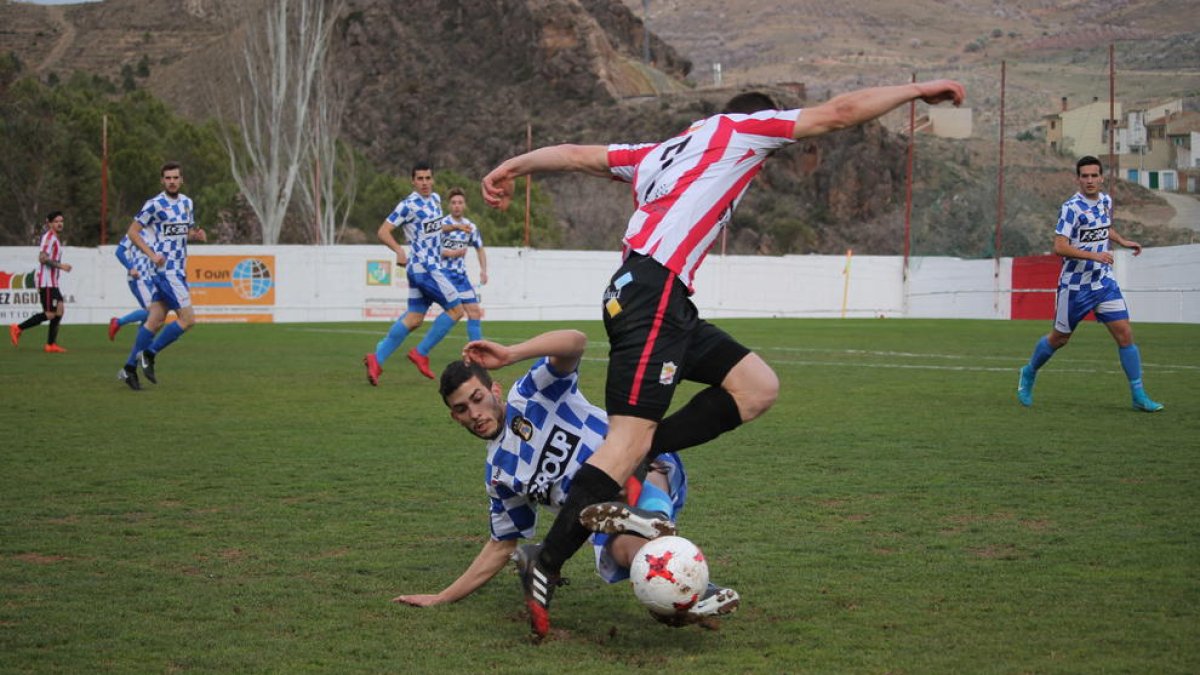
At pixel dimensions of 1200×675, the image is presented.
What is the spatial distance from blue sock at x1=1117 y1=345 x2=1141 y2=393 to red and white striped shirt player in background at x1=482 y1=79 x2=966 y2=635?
6.94m

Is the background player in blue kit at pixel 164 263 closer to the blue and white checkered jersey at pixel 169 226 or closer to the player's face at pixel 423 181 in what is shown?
the blue and white checkered jersey at pixel 169 226

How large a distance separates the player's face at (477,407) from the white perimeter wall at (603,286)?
25.1m

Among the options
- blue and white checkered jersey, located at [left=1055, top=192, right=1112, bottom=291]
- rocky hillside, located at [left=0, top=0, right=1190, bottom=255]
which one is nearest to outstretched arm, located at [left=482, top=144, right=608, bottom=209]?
blue and white checkered jersey, located at [left=1055, top=192, right=1112, bottom=291]

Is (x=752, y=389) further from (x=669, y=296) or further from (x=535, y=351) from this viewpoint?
(x=535, y=351)

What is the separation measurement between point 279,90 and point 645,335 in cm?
4718

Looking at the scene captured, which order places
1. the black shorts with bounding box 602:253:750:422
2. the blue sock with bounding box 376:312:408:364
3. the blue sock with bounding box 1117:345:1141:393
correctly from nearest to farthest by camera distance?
the black shorts with bounding box 602:253:750:422
the blue sock with bounding box 1117:345:1141:393
the blue sock with bounding box 376:312:408:364

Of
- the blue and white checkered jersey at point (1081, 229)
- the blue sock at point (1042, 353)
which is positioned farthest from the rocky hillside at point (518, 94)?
the blue sock at point (1042, 353)

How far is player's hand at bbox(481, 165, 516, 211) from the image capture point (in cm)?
519

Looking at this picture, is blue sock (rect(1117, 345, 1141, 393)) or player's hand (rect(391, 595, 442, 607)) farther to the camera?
blue sock (rect(1117, 345, 1141, 393))

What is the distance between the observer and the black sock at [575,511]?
181 inches

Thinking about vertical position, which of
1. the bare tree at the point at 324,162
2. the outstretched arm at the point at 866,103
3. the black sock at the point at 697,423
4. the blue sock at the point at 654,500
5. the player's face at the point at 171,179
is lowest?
the blue sock at the point at 654,500

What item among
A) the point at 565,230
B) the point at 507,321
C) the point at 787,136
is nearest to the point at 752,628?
the point at 787,136

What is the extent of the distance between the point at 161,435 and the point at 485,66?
72.1 meters

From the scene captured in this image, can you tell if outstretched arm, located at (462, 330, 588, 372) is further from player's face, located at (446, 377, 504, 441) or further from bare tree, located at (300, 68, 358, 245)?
bare tree, located at (300, 68, 358, 245)
